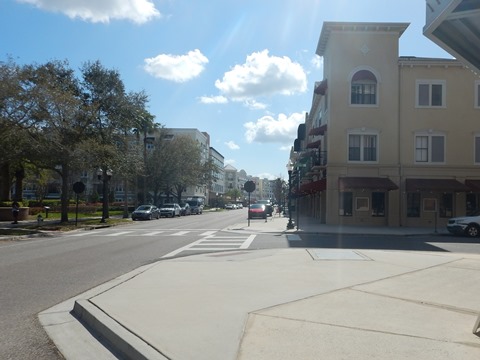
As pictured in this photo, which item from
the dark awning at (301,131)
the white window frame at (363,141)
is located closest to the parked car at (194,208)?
the dark awning at (301,131)

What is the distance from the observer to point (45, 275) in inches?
434

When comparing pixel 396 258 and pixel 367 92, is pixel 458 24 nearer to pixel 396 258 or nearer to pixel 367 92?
pixel 396 258

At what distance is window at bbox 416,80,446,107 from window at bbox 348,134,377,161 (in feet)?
13.1

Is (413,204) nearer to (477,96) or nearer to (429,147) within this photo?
(429,147)

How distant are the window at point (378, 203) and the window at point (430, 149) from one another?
338 cm

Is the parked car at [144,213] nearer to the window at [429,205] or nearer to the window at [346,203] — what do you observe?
the window at [346,203]

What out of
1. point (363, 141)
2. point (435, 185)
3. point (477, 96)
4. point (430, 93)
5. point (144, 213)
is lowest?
point (144, 213)

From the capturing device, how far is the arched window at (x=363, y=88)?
32.2 meters

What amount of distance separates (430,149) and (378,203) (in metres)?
5.02

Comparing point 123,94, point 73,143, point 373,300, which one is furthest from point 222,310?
point 123,94

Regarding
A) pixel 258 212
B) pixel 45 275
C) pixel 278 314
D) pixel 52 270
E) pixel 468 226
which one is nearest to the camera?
pixel 278 314

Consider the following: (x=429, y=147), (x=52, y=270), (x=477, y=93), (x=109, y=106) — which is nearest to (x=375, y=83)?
(x=429, y=147)

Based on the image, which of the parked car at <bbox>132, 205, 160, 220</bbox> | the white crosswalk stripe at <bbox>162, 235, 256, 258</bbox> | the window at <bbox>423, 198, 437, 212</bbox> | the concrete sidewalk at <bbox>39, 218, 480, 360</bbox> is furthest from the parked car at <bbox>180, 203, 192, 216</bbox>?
the concrete sidewalk at <bbox>39, 218, 480, 360</bbox>

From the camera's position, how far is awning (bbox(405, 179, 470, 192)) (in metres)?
30.3
